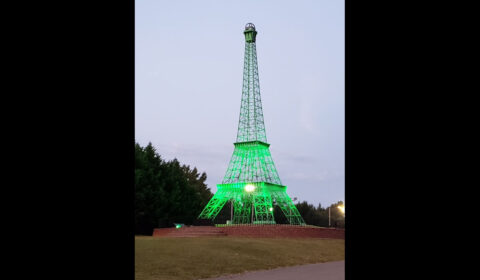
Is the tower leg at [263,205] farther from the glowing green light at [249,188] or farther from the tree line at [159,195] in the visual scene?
the tree line at [159,195]

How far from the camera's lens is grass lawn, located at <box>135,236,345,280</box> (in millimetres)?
15453

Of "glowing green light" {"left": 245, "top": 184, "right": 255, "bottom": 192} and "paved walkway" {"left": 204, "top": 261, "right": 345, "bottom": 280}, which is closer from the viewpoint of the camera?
A: "paved walkway" {"left": 204, "top": 261, "right": 345, "bottom": 280}

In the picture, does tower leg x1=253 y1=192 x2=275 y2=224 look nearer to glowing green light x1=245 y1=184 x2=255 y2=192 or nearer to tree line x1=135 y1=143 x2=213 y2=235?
glowing green light x1=245 y1=184 x2=255 y2=192

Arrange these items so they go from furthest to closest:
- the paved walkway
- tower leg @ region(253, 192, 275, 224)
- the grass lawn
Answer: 1. tower leg @ region(253, 192, 275, 224)
2. the grass lawn
3. the paved walkway

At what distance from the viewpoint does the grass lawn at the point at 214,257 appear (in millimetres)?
15453

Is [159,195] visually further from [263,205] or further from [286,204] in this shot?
[286,204]

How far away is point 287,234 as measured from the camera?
33.2 m

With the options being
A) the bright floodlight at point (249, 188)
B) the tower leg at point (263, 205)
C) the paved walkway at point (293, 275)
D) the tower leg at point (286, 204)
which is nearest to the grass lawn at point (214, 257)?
the paved walkway at point (293, 275)

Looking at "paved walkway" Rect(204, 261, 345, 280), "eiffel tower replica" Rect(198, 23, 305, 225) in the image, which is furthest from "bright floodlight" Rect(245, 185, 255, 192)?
"paved walkway" Rect(204, 261, 345, 280)
